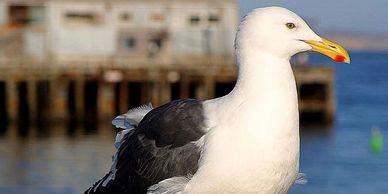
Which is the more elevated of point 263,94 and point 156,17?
point 263,94

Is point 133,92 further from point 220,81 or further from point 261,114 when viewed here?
point 261,114

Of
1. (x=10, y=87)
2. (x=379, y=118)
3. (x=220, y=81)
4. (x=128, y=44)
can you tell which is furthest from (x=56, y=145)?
(x=379, y=118)

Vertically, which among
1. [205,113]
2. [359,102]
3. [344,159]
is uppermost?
[205,113]

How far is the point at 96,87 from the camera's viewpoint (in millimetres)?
39375

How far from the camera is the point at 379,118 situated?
51156 millimetres

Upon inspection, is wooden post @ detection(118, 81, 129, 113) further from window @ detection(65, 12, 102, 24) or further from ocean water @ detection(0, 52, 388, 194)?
window @ detection(65, 12, 102, 24)

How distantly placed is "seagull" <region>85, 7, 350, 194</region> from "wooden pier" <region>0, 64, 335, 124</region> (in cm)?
2982

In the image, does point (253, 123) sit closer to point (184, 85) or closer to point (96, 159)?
point (96, 159)

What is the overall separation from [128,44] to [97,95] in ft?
13.0

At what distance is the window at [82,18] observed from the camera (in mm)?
41750

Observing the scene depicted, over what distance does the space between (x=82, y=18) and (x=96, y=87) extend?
12.8 ft

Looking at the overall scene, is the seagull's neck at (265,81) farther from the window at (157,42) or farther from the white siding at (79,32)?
the window at (157,42)

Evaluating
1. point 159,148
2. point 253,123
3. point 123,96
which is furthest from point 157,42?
point 253,123

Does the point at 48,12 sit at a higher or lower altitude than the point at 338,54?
lower
